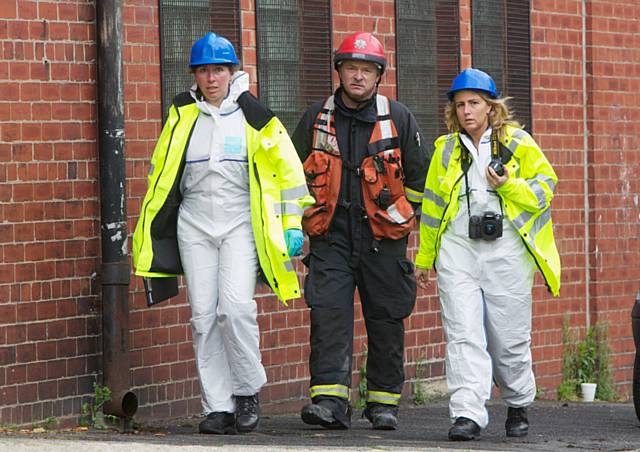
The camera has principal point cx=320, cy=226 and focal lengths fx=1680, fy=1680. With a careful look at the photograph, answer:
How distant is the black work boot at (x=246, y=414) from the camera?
9.25 m

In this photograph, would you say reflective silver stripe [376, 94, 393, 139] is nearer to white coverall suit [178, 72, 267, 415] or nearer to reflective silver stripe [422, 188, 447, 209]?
reflective silver stripe [422, 188, 447, 209]

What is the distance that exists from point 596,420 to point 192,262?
12.3 ft

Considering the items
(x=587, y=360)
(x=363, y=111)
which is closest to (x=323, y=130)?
(x=363, y=111)

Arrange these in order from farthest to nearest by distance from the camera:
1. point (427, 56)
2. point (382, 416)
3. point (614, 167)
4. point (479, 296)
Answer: point (614, 167) → point (427, 56) → point (382, 416) → point (479, 296)

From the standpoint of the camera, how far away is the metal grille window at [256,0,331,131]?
11164 mm

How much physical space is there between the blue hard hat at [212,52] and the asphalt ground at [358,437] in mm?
2045

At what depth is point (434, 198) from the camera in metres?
9.40

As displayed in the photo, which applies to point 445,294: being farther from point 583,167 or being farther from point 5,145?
point 583,167

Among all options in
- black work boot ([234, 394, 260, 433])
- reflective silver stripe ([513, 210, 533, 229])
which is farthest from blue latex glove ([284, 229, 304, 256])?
reflective silver stripe ([513, 210, 533, 229])

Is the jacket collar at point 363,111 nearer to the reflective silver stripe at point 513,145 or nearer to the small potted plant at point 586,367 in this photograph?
the reflective silver stripe at point 513,145

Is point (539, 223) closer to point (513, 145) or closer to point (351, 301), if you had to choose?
point (513, 145)

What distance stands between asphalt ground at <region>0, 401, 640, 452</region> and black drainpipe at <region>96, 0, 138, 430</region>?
46 centimetres

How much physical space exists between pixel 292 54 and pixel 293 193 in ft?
7.97

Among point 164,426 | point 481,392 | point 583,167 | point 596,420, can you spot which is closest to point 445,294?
point 481,392
